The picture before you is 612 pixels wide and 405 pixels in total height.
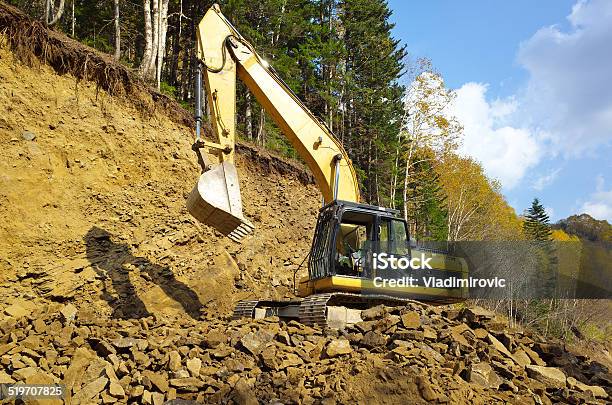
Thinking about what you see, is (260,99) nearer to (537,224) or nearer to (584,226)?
(537,224)

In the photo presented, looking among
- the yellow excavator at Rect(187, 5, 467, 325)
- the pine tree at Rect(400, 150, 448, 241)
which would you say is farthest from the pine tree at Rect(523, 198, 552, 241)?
the yellow excavator at Rect(187, 5, 467, 325)

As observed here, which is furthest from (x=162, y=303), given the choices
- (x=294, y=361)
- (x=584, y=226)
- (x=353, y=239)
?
(x=584, y=226)

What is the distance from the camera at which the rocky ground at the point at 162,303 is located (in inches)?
286

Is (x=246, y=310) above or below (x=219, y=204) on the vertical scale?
below

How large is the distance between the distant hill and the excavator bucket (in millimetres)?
65688

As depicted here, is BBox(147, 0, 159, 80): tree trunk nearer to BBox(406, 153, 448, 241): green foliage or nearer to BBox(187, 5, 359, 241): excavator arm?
BBox(187, 5, 359, 241): excavator arm

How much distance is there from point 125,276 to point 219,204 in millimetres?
3813

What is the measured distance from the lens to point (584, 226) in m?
72.4

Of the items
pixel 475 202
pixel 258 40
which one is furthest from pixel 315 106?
pixel 475 202

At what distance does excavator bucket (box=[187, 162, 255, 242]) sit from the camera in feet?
28.2

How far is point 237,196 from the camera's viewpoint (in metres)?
8.92

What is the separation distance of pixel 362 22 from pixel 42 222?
2253 centimetres

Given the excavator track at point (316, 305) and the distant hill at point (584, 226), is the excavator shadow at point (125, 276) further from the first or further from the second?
the distant hill at point (584, 226)

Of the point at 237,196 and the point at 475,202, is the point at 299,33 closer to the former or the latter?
the point at 475,202
